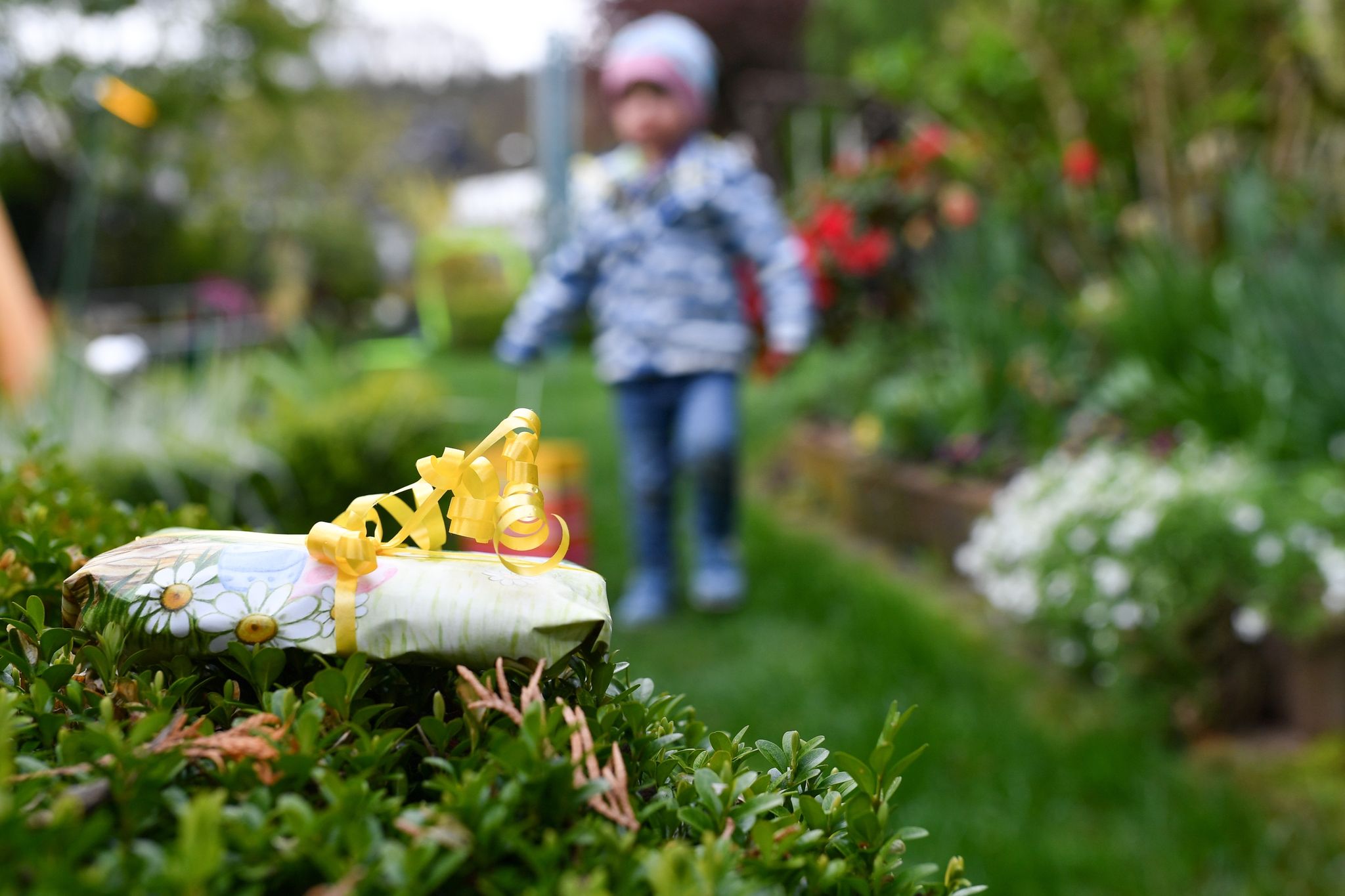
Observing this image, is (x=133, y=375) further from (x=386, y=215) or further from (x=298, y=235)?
(x=386, y=215)

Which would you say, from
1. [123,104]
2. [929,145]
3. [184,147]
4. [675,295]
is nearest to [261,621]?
[675,295]

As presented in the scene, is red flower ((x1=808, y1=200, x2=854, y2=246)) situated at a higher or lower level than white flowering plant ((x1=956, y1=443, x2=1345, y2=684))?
higher

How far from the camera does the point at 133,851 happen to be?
508mm

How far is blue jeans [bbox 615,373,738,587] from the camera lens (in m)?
3.87

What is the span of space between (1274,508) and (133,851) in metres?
2.70

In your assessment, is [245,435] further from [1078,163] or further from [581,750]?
[1078,163]

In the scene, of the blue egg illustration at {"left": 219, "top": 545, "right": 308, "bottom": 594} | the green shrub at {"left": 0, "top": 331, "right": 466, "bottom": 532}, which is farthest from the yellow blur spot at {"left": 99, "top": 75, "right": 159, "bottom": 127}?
the blue egg illustration at {"left": 219, "top": 545, "right": 308, "bottom": 594}

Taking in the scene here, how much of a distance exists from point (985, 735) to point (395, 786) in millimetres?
2376

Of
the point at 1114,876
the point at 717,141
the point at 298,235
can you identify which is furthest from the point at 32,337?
the point at 298,235

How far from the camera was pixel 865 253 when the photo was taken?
17.5ft

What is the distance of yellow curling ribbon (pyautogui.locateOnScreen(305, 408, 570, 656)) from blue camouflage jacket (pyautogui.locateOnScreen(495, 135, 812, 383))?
303 centimetres

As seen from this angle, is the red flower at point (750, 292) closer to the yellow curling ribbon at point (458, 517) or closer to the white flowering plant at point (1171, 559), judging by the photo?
the white flowering plant at point (1171, 559)

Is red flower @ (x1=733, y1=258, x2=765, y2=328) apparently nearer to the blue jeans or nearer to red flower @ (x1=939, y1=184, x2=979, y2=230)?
the blue jeans

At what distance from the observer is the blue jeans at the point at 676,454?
3.87 m
